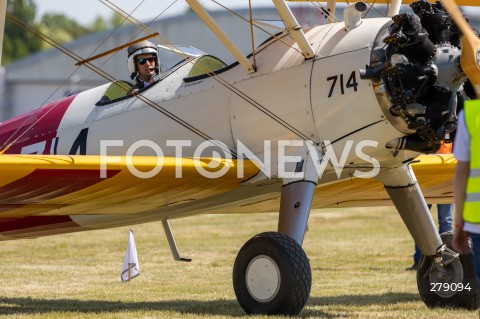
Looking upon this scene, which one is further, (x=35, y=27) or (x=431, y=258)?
(x=35, y=27)

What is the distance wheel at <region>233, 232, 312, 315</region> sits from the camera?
700 centimetres

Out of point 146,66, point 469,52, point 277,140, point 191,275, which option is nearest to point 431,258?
point 277,140

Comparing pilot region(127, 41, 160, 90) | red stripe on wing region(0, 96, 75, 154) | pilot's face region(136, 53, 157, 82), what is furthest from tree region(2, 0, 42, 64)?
pilot's face region(136, 53, 157, 82)

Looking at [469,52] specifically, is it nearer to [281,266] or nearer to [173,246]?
[281,266]

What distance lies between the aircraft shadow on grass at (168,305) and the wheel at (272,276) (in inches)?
9.7

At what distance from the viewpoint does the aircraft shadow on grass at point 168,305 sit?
7832 mm

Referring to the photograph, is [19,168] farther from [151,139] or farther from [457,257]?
[457,257]

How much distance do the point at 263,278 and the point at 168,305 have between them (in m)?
1.33

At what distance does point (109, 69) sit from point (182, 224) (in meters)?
25.1

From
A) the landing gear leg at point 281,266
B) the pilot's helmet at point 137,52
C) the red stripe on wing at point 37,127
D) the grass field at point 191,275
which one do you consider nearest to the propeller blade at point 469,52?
the landing gear leg at point 281,266

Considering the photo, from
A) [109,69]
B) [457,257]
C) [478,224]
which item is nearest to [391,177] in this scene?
[457,257]

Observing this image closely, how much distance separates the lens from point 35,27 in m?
68.2

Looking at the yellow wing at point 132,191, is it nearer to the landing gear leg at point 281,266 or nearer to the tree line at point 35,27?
the landing gear leg at point 281,266

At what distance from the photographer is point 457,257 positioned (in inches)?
331
